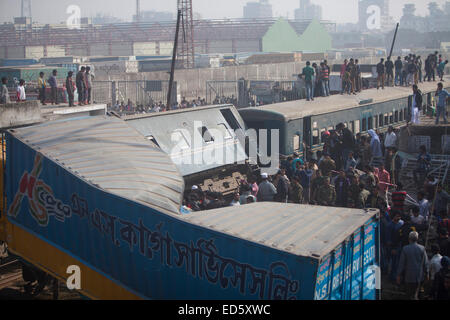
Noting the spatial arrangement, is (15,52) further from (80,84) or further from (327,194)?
(327,194)

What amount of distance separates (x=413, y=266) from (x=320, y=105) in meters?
11.3

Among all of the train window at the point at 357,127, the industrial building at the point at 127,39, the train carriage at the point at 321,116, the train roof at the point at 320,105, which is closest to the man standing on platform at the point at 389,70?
the train roof at the point at 320,105

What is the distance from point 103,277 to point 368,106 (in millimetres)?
15998

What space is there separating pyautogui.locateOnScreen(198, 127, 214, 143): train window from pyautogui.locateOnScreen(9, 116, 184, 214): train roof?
17.7 ft

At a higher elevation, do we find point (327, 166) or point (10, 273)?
point (327, 166)

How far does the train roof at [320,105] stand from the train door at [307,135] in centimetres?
23

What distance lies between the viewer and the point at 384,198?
42.1ft

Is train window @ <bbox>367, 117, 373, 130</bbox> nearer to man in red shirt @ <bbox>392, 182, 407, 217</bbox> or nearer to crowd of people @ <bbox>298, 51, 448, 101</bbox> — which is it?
crowd of people @ <bbox>298, 51, 448, 101</bbox>

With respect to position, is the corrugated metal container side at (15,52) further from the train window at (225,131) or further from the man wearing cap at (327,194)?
the man wearing cap at (327,194)

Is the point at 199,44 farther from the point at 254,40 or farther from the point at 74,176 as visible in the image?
the point at 74,176

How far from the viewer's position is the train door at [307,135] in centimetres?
1870


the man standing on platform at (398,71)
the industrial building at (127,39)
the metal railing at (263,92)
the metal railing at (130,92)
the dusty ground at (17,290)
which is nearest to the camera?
the dusty ground at (17,290)

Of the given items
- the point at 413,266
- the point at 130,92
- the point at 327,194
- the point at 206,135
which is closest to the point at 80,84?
the point at 206,135

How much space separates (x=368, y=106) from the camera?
2178 cm
